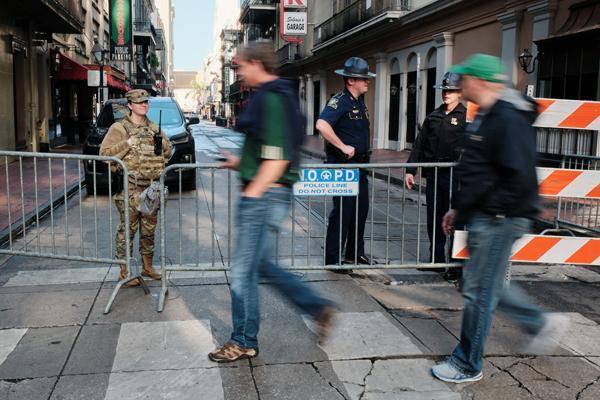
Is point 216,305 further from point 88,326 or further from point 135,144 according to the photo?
point 135,144

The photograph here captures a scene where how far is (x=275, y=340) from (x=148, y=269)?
1.95 m

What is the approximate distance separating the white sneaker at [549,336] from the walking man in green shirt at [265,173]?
1.25 m

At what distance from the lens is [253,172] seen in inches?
141

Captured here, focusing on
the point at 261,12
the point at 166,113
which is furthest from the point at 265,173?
the point at 261,12

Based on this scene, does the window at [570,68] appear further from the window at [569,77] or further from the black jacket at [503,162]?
the black jacket at [503,162]

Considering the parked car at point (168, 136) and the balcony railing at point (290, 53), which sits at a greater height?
the balcony railing at point (290, 53)

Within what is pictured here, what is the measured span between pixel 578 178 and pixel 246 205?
3.20 meters

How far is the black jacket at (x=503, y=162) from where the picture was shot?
3.14 m

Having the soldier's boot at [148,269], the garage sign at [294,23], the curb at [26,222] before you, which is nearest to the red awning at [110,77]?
the garage sign at [294,23]

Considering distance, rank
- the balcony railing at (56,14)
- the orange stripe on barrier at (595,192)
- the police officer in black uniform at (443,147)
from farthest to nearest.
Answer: the balcony railing at (56,14)
the police officer in black uniform at (443,147)
the orange stripe on barrier at (595,192)

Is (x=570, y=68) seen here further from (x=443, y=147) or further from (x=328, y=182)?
(x=328, y=182)

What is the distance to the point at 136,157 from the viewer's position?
5543 mm

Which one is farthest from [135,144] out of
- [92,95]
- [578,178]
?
[92,95]

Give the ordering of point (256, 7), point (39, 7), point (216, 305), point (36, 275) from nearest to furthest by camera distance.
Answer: point (216, 305) < point (36, 275) < point (39, 7) < point (256, 7)
